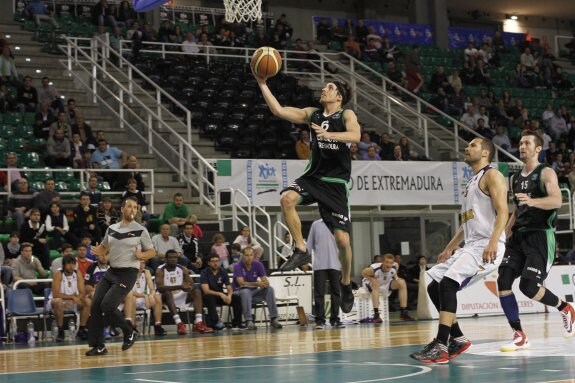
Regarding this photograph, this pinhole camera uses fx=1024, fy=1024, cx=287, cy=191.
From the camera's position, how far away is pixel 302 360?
9859 mm

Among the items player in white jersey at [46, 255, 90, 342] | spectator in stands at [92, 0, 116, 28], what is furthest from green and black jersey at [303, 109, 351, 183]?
spectator in stands at [92, 0, 116, 28]

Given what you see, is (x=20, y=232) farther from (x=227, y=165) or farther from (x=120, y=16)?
(x=120, y=16)

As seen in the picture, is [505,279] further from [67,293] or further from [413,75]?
[413,75]

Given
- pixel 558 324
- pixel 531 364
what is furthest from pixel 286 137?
pixel 531 364

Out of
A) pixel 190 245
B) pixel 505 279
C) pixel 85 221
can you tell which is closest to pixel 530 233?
pixel 505 279

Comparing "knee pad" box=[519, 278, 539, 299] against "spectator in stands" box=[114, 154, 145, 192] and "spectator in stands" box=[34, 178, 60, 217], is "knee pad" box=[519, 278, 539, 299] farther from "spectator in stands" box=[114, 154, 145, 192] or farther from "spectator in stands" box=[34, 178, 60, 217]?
"spectator in stands" box=[114, 154, 145, 192]

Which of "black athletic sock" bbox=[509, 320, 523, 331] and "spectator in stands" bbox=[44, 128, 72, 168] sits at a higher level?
"spectator in stands" bbox=[44, 128, 72, 168]

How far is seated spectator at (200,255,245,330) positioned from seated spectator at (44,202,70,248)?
263cm

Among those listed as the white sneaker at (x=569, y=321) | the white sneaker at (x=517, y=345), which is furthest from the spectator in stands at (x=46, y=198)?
the white sneaker at (x=517, y=345)

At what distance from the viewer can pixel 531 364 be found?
857 centimetres

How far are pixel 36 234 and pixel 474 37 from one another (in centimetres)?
2527

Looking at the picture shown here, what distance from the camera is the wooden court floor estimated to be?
26.6ft

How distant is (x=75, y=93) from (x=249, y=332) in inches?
403

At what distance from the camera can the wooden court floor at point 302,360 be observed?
809 centimetres
